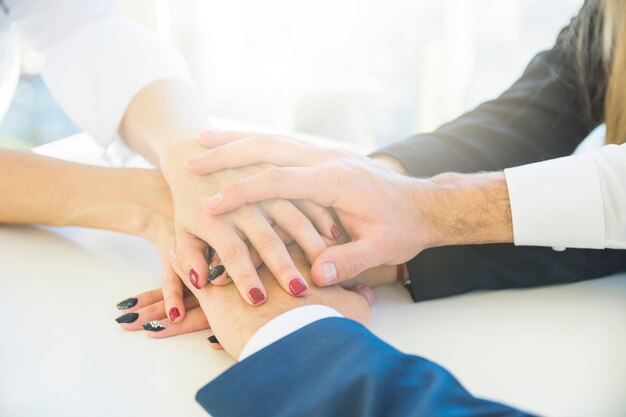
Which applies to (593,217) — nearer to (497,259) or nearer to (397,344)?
(497,259)

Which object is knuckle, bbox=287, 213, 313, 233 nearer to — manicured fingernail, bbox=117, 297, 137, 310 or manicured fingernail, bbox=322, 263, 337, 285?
manicured fingernail, bbox=322, 263, 337, 285

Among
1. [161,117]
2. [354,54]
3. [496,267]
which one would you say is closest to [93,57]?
[161,117]

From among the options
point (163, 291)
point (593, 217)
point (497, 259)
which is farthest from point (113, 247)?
point (593, 217)

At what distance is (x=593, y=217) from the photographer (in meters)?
0.86

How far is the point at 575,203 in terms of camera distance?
0.87 m

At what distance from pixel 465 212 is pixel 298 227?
0.71ft

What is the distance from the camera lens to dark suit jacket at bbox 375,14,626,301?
2.87 ft

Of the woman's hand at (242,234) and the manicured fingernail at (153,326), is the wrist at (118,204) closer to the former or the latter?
the woman's hand at (242,234)

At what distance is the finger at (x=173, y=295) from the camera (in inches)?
31.2

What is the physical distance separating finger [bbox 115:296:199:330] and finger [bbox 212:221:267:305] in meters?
0.09

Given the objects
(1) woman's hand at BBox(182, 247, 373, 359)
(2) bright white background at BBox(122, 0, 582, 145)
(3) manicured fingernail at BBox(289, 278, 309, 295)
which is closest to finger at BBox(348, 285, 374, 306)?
(1) woman's hand at BBox(182, 247, 373, 359)

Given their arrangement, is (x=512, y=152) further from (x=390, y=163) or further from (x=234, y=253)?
(x=234, y=253)

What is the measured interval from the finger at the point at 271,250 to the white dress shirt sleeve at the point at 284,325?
5 centimetres

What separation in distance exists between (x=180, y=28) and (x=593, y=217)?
295 cm
